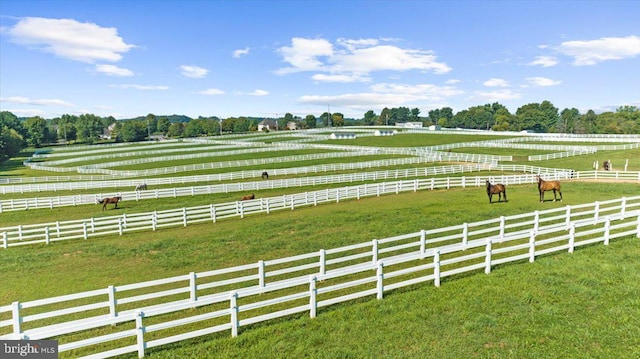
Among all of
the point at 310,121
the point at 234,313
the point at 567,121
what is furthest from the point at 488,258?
the point at 310,121

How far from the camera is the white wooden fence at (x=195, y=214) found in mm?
17859

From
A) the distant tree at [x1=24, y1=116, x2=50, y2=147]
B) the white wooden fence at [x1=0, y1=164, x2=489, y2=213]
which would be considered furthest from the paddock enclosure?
the distant tree at [x1=24, y1=116, x2=50, y2=147]

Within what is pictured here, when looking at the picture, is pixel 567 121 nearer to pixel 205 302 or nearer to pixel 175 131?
pixel 175 131

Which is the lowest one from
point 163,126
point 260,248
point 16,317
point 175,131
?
point 260,248

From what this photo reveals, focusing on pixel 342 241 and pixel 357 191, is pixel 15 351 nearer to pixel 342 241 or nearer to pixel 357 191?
pixel 342 241

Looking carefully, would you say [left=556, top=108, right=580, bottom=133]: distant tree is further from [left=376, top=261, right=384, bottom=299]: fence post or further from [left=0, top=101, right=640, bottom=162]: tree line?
[left=376, top=261, right=384, bottom=299]: fence post

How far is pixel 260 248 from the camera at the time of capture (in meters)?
14.3

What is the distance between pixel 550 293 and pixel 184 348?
7998 millimetres

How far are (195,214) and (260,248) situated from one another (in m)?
9.93

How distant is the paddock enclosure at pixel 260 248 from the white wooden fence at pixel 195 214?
122mm

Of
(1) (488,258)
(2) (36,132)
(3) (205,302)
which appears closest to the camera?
(3) (205,302)

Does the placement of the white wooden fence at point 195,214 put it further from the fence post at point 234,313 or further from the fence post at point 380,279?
the fence post at point 380,279

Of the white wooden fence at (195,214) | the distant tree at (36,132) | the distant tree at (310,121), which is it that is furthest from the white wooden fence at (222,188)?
the distant tree at (310,121)

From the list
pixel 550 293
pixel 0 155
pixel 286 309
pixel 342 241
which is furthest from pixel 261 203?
pixel 0 155
